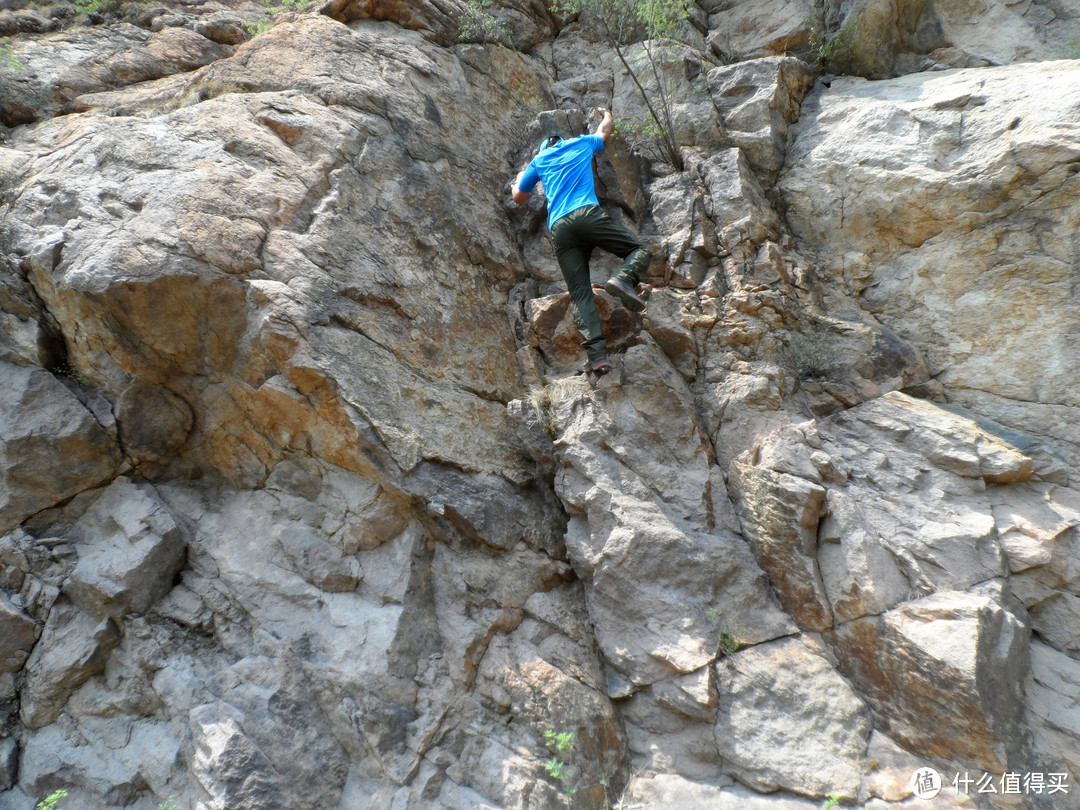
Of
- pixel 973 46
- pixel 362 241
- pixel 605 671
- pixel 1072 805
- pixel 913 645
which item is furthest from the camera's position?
pixel 973 46

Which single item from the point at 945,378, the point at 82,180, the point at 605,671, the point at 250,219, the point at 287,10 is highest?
the point at 287,10

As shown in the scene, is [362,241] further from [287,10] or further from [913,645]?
[913,645]

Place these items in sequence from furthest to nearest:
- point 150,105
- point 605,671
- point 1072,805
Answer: point 150,105 < point 605,671 < point 1072,805

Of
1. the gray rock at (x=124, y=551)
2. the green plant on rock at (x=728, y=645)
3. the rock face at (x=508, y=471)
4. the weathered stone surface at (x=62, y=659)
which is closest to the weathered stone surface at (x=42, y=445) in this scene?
the rock face at (x=508, y=471)

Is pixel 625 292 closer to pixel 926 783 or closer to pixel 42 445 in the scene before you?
pixel 926 783

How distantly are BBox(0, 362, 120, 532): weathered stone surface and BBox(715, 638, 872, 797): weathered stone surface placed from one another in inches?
208

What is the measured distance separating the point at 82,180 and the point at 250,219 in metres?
1.46

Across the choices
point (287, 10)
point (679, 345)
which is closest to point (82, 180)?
point (287, 10)

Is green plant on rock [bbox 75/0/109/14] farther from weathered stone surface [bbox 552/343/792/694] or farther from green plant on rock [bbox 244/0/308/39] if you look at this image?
weathered stone surface [bbox 552/343/792/694]

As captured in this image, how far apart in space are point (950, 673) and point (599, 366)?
329 centimetres

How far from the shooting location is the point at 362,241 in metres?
5.21

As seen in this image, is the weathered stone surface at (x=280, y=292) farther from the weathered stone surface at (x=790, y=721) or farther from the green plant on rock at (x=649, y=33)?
the green plant on rock at (x=649, y=33)

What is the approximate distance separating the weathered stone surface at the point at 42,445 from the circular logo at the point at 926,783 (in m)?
6.49

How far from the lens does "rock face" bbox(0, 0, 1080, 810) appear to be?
3994 mm
